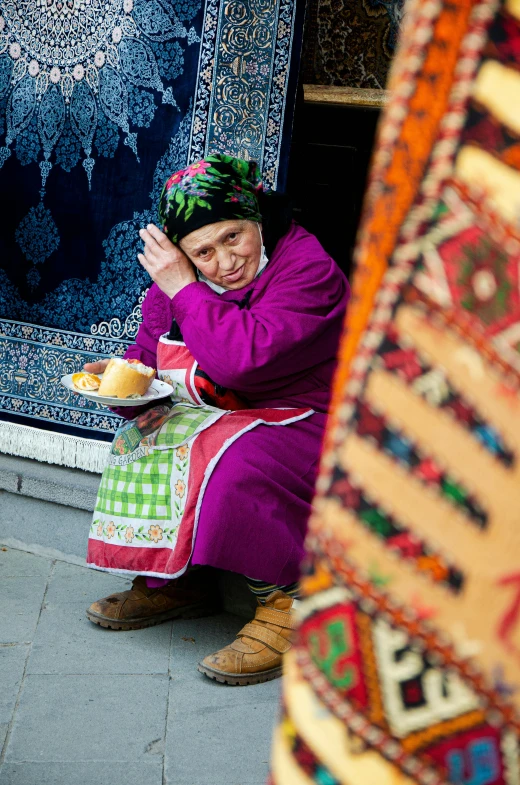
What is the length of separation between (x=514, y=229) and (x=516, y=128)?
65mm

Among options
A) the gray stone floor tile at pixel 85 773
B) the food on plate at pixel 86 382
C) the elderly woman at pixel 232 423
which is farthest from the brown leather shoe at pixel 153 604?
the gray stone floor tile at pixel 85 773

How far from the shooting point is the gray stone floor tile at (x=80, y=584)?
319 cm

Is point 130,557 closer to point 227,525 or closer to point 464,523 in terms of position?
point 227,525

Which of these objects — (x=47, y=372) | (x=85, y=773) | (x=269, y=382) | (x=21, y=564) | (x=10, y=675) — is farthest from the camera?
(x=47, y=372)

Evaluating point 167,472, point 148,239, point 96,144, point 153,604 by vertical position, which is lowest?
point 153,604

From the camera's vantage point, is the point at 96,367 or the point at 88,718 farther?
the point at 96,367

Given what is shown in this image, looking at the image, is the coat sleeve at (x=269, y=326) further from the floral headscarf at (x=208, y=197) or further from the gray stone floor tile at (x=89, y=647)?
the gray stone floor tile at (x=89, y=647)

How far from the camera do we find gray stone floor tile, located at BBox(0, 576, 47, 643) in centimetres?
284

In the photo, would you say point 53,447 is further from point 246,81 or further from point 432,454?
point 432,454

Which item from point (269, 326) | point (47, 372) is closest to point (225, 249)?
point (269, 326)

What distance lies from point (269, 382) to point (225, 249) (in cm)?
43

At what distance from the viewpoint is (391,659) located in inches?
23.9

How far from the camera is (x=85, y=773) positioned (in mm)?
2086

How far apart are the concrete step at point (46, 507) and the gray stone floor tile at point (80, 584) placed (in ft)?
0.29
